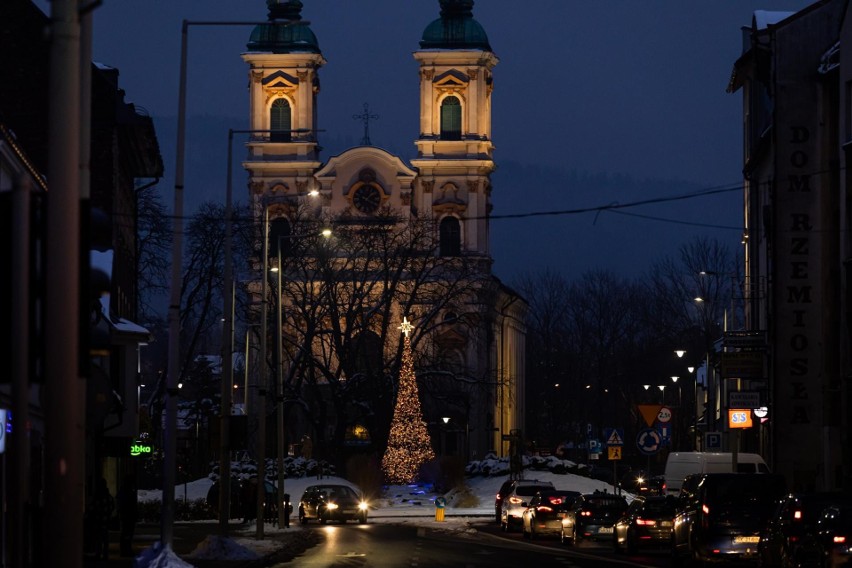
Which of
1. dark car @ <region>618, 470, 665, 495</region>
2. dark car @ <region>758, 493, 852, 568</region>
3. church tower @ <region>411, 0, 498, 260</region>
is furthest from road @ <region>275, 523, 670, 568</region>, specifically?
church tower @ <region>411, 0, 498, 260</region>

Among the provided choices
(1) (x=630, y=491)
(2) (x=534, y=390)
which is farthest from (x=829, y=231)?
(2) (x=534, y=390)

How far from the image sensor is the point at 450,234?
370ft

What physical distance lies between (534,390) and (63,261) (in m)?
139

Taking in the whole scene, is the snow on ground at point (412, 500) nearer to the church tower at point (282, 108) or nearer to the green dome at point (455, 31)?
the church tower at point (282, 108)

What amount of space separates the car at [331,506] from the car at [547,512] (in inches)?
418

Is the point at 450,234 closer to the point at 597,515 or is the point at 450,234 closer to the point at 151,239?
the point at 151,239

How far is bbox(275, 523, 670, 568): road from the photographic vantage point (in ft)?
109

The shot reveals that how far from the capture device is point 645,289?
154625mm

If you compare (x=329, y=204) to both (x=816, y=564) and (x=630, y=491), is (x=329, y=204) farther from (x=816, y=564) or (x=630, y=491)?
(x=816, y=564)

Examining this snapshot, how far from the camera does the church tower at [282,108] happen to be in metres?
112

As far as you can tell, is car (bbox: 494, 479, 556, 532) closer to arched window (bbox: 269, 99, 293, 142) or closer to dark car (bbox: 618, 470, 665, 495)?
dark car (bbox: 618, 470, 665, 495)

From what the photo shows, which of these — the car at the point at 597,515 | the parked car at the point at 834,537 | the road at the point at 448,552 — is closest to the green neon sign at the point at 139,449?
the road at the point at 448,552

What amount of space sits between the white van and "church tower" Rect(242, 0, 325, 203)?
60.5 meters

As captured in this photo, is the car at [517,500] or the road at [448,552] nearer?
the road at [448,552]
